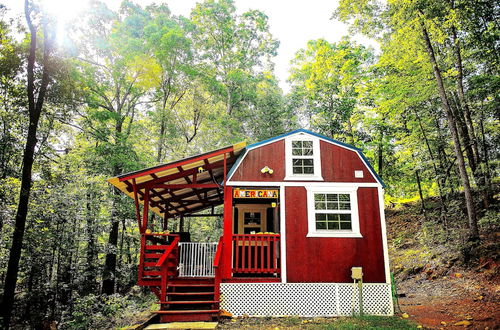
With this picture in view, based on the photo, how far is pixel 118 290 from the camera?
18.8m

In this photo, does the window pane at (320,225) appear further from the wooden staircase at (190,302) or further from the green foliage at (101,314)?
the green foliage at (101,314)

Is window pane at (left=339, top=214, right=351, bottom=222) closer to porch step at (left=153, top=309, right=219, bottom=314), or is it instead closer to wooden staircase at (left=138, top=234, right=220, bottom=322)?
wooden staircase at (left=138, top=234, right=220, bottom=322)

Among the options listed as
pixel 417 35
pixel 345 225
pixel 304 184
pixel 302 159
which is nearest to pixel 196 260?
pixel 304 184

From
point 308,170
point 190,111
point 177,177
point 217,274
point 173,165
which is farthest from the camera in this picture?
point 190,111

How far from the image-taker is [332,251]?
334 inches

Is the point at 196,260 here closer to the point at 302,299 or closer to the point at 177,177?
the point at 177,177

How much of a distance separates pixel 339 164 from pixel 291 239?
2563 mm

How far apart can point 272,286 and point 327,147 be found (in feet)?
13.7

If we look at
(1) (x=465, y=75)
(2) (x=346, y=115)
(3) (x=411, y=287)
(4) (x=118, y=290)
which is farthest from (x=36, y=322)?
(1) (x=465, y=75)

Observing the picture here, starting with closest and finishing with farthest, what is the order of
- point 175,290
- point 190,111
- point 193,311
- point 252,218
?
point 193,311
point 175,290
point 252,218
point 190,111

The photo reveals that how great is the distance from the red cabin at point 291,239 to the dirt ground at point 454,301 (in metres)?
1.18

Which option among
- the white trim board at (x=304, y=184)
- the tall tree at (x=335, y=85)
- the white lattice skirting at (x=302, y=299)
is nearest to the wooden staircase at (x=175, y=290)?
the white lattice skirting at (x=302, y=299)

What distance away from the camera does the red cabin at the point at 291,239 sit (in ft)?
26.7

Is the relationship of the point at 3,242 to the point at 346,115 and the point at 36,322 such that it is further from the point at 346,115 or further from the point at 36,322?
the point at 346,115
